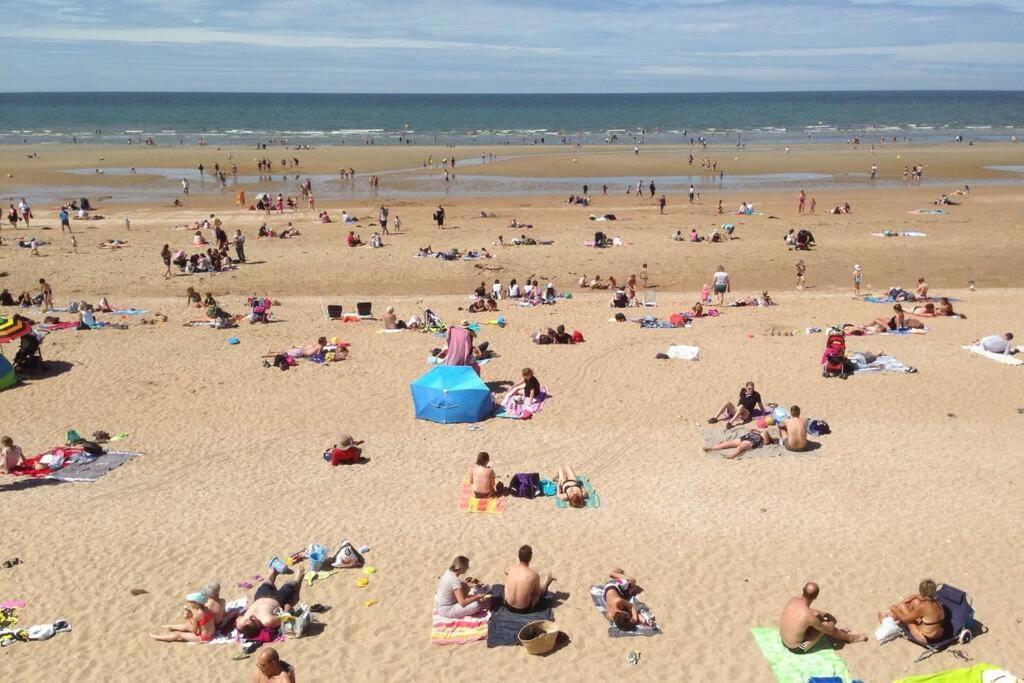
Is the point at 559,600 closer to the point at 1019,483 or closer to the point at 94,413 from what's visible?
the point at 1019,483

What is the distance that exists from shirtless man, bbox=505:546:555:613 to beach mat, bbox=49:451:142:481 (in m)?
7.14

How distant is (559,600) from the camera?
8.96 m

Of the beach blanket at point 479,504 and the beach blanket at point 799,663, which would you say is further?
the beach blanket at point 479,504

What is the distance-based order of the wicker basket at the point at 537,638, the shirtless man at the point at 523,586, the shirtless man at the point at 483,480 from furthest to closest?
1. the shirtless man at the point at 483,480
2. the shirtless man at the point at 523,586
3. the wicker basket at the point at 537,638

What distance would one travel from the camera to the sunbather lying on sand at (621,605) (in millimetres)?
8383

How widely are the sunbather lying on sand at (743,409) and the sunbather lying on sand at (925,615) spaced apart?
5.70 metres

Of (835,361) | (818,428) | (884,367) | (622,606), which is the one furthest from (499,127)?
(622,606)

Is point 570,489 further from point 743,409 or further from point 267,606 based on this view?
point 267,606

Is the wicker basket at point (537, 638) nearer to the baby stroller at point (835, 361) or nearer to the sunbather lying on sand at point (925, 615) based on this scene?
the sunbather lying on sand at point (925, 615)

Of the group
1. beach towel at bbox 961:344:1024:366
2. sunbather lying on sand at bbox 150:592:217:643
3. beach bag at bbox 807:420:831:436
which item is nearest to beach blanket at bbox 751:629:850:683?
sunbather lying on sand at bbox 150:592:217:643

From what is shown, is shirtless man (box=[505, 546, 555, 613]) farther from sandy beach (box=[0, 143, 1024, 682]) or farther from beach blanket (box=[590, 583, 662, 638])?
beach blanket (box=[590, 583, 662, 638])

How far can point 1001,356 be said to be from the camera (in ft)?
55.2

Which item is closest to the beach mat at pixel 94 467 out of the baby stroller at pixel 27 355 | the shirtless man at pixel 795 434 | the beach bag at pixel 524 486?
the baby stroller at pixel 27 355

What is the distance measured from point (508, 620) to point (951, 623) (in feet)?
14.5
